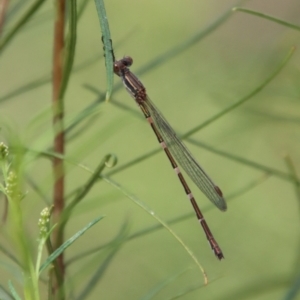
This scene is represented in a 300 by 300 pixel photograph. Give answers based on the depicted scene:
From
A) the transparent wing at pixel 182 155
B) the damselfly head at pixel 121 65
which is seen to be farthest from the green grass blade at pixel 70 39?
the transparent wing at pixel 182 155

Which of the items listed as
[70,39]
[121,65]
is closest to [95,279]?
[70,39]

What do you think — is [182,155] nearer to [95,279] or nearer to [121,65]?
[121,65]

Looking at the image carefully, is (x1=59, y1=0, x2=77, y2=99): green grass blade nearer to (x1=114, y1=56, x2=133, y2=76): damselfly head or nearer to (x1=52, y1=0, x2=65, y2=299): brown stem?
(x1=52, y1=0, x2=65, y2=299): brown stem

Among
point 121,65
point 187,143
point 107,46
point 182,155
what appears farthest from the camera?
point 187,143

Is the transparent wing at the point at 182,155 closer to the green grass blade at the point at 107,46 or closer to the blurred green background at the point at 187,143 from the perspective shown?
the blurred green background at the point at 187,143

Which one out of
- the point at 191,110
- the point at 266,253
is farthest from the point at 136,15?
the point at 266,253

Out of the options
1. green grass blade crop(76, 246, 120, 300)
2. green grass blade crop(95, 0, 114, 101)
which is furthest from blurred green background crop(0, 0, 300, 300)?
green grass blade crop(95, 0, 114, 101)
